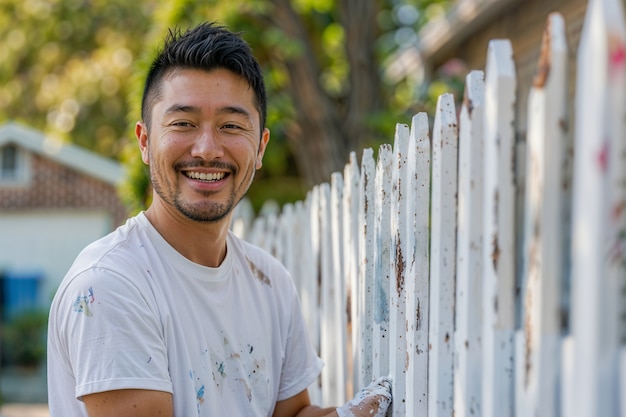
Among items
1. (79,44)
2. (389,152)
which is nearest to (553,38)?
(389,152)

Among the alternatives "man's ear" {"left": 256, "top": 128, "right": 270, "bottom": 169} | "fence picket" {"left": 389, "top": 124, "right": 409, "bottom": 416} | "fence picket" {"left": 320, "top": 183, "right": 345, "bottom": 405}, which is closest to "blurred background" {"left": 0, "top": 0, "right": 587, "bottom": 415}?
"fence picket" {"left": 320, "top": 183, "right": 345, "bottom": 405}

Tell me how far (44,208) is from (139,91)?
12.6m

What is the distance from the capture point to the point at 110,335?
2.23 metres

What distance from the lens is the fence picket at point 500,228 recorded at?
1655 millimetres

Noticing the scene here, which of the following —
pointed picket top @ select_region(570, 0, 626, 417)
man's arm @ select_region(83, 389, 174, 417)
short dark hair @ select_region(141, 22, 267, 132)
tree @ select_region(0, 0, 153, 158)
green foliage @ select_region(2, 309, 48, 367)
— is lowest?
green foliage @ select_region(2, 309, 48, 367)

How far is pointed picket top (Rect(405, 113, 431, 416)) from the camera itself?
2285mm

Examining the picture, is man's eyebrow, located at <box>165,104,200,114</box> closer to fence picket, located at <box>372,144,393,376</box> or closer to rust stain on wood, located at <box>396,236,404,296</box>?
fence picket, located at <box>372,144,393,376</box>

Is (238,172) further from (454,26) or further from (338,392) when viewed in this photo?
(454,26)

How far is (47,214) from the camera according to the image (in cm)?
1980

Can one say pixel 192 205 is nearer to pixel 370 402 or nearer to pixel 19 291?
pixel 370 402

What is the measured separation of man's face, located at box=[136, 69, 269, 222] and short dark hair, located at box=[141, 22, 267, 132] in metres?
0.03

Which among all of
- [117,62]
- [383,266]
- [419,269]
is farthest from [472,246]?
[117,62]

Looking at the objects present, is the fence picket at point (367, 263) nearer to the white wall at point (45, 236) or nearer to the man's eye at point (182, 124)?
the man's eye at point (182, 124)

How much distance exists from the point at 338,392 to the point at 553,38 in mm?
2283
